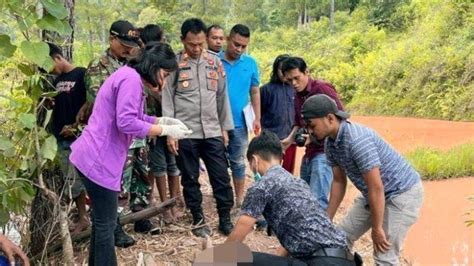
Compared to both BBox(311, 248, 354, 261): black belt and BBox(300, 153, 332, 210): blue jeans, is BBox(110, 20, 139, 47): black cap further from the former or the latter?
BBox(311, 248, 354, 261): black belt

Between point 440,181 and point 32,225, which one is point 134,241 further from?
point 440,181

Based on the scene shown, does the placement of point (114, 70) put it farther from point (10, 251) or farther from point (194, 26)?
point (10, 251)

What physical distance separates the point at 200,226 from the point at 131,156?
2.34ft

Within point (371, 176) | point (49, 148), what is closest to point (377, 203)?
point (371, 176)

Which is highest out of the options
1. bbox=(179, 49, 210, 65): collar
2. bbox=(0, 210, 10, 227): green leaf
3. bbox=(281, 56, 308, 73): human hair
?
bbox=(179, 49, 210, 65): collar

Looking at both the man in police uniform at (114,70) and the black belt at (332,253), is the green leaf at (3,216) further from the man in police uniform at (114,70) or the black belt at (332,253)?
the black belt at (332,253)

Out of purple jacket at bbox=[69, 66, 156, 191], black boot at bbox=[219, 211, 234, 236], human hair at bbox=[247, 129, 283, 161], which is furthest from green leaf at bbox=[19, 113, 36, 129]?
black boot at bbox=[219, 211, 234, 236]

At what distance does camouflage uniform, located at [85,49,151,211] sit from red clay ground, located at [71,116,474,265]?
0.23 meters

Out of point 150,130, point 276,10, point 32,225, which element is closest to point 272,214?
point 150,130

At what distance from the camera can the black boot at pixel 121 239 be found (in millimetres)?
3477

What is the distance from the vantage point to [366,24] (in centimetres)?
2847

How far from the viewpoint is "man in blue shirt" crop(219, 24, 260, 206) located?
4.15 meters

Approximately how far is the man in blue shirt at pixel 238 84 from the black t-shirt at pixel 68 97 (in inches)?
45.7

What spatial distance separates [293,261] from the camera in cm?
259
